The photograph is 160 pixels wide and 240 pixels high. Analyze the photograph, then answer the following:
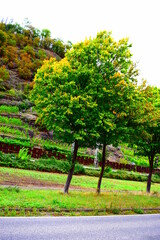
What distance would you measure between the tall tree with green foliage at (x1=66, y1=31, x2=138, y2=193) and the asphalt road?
6102 mm

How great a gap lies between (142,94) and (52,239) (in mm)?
11806

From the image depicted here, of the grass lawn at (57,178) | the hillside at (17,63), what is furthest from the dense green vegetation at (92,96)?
the hillside at (17,63)

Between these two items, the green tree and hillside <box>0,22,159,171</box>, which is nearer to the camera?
the green tree

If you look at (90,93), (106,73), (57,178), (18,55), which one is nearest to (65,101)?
(90,93)

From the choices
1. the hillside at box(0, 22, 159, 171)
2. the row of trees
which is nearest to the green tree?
the row of trees

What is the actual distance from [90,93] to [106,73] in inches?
74.3

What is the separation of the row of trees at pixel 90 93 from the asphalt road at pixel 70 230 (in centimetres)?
566

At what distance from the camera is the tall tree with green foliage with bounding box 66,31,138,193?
1474 centimetres

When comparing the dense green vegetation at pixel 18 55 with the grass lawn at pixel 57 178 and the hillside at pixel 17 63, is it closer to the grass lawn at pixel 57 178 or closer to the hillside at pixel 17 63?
the hillside at pixel 17 63

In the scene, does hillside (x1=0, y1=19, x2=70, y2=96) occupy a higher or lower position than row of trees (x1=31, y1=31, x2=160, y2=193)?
higher

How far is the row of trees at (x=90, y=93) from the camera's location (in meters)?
14.1

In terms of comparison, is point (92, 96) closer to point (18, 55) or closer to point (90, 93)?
point (90, 93)

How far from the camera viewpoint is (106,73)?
1547 centimetres

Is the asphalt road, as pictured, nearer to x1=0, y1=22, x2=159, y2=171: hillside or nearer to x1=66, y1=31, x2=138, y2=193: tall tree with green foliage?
x1=66, y1=31, x2=138, y2=193: tall tree with green foliage
